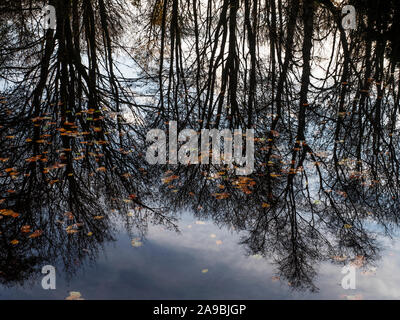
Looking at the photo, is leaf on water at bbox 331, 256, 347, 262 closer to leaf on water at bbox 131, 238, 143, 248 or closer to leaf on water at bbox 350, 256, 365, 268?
leaf on water at bbox 350, 256, 365, 268

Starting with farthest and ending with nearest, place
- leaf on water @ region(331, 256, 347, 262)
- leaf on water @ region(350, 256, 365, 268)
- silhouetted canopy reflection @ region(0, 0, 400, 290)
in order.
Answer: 1. silhouetted canopy reflection @ region(0, 0, 400, 290)
2. leaf on water @ region(331, 256, 347, 262)
3. leaf on water @ region(350, 256, 365, 268)

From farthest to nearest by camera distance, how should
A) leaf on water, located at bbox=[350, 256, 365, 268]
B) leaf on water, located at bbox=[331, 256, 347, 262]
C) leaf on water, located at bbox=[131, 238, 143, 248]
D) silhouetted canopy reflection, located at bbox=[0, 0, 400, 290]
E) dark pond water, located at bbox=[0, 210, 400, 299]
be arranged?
silhouetted canopy reflection, located at bbox=[0, 0, 400, 290]
leaf on water, located at bbox=[131, 238, 143, 248]
leaf on water, located at bbox=[331, 256, 347, 262]
leaf on water, located at bbox=[350, 256, 365, 268]
dark pond water, located at bbox=[0, 210, 400, 299]

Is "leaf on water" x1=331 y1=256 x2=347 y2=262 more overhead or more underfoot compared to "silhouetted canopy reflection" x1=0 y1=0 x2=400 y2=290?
more underfoot

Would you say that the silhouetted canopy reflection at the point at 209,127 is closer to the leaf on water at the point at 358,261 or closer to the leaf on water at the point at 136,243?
the leaf on water at the point at 358,261

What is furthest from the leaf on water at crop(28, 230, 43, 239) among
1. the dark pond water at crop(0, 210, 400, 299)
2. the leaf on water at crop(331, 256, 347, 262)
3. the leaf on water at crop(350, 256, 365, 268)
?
the leaf on water at crop(350, 256, 365, 268)

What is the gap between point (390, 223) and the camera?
4.48 metres

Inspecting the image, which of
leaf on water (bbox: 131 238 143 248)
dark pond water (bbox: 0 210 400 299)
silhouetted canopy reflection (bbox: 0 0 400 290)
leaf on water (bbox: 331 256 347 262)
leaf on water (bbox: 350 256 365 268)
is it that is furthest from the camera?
silhouetted canopy reflection (bbox: 0 0 400 290)

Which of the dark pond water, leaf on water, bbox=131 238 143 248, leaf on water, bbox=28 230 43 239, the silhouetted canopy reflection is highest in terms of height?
the silhouetted canopy reflection

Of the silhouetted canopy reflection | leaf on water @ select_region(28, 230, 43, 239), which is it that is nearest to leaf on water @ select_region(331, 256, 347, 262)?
the silhouetted canopy reflection

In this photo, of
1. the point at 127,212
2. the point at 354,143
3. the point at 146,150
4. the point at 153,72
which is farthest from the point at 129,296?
the point at 153,72

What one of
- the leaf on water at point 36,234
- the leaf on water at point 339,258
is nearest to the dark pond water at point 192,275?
the leaf on water at point 339,258

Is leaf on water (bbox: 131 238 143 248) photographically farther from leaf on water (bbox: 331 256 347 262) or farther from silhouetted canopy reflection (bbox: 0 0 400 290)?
leaf on water (bbox: 331 256 347 262)

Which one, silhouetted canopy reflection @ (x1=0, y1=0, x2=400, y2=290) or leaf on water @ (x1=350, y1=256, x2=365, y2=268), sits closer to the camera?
leaf on water @ (x1=350, y1=256, x2=365, y2=268)
